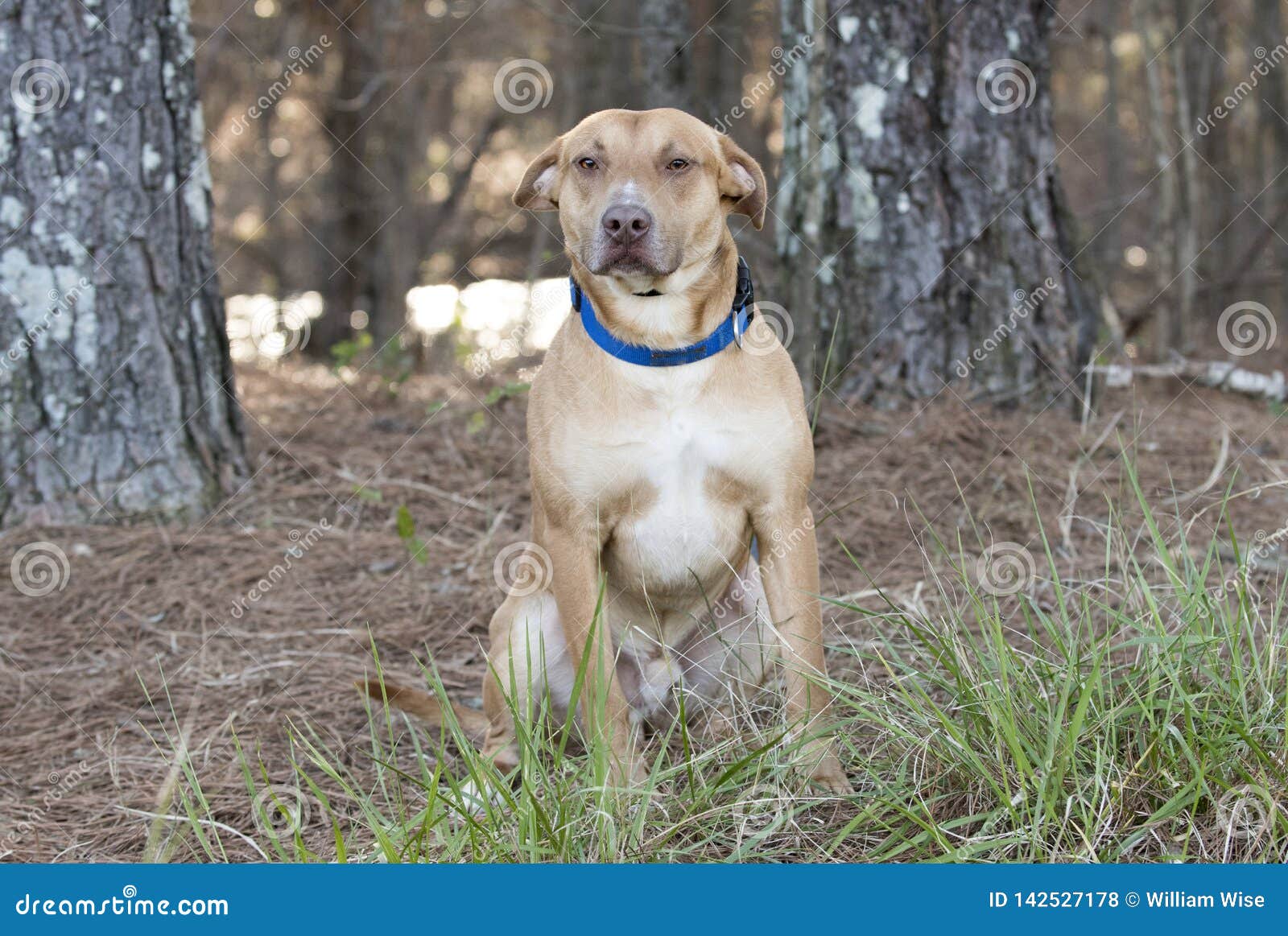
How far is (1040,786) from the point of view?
7.24 feet

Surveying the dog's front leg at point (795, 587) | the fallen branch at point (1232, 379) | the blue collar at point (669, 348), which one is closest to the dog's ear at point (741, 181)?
the blue collar at point (669, 348)

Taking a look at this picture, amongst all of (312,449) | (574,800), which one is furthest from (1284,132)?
(574,800)

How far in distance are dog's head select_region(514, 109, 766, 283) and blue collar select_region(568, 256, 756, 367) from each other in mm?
139

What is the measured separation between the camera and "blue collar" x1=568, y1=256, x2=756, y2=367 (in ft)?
9.58

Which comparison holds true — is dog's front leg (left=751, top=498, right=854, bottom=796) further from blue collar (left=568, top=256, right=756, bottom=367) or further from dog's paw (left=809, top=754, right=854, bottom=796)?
blue collar (left=568, top=256, right=756, bottom=367)

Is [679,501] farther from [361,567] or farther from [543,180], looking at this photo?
[361,567]

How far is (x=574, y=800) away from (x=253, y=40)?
437 inches

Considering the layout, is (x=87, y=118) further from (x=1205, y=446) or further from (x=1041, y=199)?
(x=1205, y=446)

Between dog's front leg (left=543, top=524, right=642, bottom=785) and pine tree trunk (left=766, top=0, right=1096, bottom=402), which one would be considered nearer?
dog's front leg (left=543, top=524, right=642, bottom=785)

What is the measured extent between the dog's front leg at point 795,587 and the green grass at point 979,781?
0.55 ft

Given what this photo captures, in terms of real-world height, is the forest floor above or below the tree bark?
below

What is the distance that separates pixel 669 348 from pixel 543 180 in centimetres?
59

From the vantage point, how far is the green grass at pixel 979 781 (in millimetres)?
2217

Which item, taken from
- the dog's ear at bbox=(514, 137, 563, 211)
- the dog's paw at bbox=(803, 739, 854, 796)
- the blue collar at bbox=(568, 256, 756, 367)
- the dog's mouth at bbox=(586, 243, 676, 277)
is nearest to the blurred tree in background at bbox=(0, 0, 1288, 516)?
the dog's ear at bbox=(514, 137, 563, 211)
